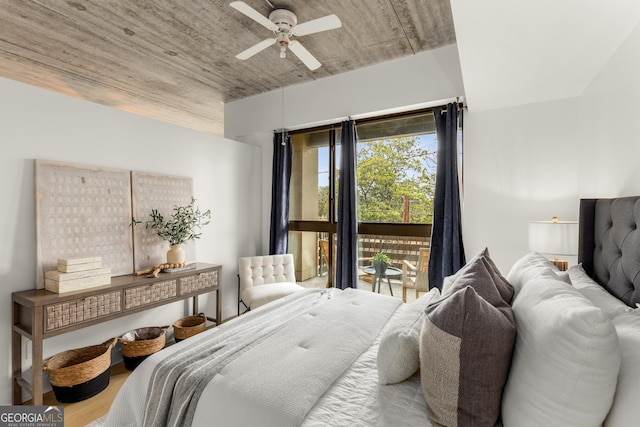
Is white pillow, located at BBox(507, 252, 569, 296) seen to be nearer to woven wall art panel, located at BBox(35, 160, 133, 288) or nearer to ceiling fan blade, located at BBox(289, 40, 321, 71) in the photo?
ceiling fan blade, located at BBox(289, 40, 321, 71)

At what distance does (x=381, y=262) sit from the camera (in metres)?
3.51

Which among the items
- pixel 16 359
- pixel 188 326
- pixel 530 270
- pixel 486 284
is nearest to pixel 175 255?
pixel 188 326

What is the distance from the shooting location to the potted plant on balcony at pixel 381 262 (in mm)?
3498

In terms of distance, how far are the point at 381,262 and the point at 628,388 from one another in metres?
2.79

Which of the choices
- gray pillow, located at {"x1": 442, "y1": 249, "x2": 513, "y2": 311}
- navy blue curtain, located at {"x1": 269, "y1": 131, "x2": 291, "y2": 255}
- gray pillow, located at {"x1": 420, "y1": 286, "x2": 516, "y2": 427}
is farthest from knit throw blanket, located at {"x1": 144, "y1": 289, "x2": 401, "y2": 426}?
navy blue curtain, located at {"x1": 269, "y1": 131, "x2": 291, "y2": 255}

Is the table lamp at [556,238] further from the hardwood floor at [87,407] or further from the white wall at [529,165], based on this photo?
the hardwood floor at [87,407]

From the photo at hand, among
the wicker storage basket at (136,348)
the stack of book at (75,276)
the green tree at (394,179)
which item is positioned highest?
the green tree at (394,179)

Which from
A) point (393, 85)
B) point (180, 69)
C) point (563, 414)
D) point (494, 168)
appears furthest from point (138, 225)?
point (494, 168)

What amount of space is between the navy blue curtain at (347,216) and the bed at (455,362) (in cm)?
172

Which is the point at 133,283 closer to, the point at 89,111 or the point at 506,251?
the point at 89,111

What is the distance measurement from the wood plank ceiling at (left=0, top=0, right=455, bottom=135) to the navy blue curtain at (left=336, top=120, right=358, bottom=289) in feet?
2.77

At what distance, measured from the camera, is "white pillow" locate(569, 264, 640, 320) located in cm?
108

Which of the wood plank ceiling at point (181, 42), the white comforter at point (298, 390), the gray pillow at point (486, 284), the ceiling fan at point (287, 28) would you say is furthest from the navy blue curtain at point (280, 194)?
the gray pillow at point (486, 284)

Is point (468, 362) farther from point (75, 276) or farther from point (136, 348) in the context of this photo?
point (136, 348)
